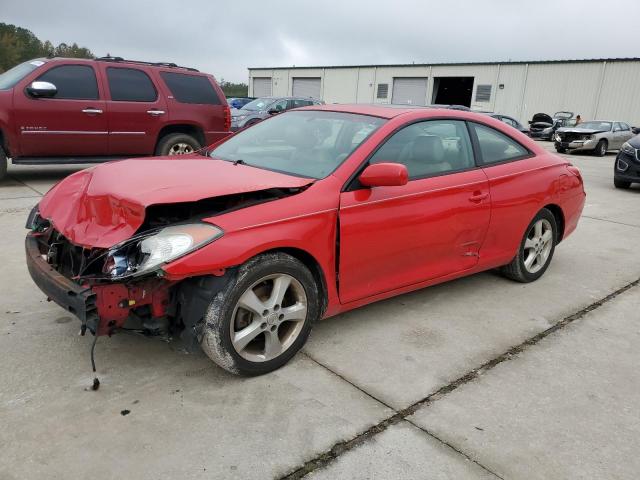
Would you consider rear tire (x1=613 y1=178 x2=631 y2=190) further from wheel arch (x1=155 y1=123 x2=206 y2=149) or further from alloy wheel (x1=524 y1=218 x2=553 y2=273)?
wheel arch (x1=155 y1=123 x2=206 y2=149)

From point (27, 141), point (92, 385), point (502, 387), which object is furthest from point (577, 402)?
point (27, 141)

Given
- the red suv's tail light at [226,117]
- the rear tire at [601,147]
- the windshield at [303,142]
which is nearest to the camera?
the windshield at [303,142]

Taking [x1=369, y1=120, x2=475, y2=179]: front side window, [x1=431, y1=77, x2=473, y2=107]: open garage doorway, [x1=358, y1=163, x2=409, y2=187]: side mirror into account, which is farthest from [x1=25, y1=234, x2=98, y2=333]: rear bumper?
[x1=431, y1=77, x2=473, y2=107]: open garage doorway

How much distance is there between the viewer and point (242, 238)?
2.77 meters

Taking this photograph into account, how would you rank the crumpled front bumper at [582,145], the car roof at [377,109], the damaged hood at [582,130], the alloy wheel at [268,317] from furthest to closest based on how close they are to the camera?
the damaged hood at [582,130], the crumpled front bumper at [582,145], the car roof at [377,109], the alloy wheel at [268,317]

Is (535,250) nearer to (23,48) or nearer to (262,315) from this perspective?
(262,315)

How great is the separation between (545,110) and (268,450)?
3861cm

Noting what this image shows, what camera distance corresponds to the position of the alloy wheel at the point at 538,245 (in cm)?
→ 471

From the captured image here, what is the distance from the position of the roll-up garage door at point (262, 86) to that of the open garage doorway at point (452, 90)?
17543 mm

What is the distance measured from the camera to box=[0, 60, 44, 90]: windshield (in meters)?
7.67

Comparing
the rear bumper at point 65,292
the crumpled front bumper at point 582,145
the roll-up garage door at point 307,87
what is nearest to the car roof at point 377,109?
the rear bumper at point 65,292

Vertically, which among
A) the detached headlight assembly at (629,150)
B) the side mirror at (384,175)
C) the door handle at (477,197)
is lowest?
the detached headlight assembly at (629,150)

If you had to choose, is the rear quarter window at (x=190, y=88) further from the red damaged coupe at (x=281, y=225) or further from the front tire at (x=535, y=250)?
the front tire at (x=535, y=250)

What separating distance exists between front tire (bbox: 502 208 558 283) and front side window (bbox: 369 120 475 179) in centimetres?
105
